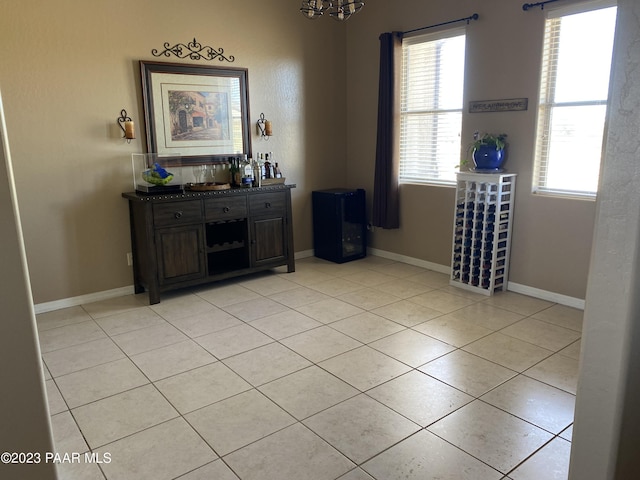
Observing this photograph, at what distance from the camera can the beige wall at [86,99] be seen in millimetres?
3646

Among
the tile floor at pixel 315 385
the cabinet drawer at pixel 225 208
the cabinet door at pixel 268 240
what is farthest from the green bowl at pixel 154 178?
the tile floor at pixel 315 385

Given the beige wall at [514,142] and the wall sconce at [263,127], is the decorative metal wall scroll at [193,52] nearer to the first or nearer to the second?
the wall sconce at [263,127]

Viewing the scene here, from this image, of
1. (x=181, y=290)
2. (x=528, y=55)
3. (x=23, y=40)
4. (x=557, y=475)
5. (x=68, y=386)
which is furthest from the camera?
(x=181, y=290)

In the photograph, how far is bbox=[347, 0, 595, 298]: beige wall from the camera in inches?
151

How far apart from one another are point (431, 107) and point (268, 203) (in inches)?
72.9

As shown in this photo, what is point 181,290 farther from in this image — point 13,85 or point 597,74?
point 597,74

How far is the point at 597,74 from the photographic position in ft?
11.6

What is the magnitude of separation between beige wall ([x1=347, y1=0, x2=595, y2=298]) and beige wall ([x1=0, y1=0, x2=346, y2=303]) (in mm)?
1495

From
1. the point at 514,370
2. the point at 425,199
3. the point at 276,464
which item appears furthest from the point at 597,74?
the point at 276,464

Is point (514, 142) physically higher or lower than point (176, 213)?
higher

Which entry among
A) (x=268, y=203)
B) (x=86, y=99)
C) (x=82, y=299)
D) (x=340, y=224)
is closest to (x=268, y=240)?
(x=268, y=203)

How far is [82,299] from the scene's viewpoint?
4109 millimetres

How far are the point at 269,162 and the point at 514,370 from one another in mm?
3098

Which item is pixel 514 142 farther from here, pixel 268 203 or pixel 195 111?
pixel 195 111
